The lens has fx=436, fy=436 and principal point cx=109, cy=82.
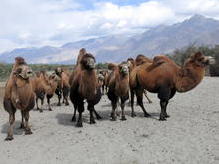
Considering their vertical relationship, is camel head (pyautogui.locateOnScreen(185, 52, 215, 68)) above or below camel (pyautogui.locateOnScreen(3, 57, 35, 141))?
above

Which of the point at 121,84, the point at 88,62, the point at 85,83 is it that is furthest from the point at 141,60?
the point at 88,62

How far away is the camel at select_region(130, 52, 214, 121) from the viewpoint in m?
14.8

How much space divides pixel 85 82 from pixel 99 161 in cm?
422

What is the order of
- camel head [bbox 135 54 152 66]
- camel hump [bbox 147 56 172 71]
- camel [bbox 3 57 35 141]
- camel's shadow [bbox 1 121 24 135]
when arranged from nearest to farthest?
camel [bbox 3 57 35 141], camel's shadow [bbox 1 121 24 135], camel hump [bbox 147 56 172 71], camel head [bbox 135 54 152 66]

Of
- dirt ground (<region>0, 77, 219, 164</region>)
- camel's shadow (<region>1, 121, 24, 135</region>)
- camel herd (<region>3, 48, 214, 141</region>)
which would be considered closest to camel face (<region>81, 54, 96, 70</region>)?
camel herd (<region>3, 48, 214, 141</region>)

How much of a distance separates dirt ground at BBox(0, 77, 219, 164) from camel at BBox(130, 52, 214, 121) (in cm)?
96

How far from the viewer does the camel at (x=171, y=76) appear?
14.8m

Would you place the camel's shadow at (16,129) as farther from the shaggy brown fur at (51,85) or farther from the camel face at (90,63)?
the shaggy brown fur at (51,85)

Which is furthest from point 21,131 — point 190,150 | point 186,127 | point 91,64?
point 190,150

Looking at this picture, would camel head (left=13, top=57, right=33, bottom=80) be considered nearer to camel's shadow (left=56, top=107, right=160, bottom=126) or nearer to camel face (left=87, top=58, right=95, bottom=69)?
camel face (left=87, top=58, right=95, bottom=69)

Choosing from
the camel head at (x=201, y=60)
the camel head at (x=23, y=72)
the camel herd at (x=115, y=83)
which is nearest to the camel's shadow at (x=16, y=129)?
the camel herd at (x=115, y=83)

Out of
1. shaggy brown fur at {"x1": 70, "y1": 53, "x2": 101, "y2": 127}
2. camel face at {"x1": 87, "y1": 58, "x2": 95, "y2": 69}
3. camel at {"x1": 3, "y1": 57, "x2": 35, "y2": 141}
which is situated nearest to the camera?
camel at {"x1": 3, "y1": 57, "x2": 35, "y2": 141}

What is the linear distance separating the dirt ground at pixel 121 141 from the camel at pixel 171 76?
3.16 ft

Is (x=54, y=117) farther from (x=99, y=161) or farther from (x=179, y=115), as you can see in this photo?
(x=99, y=161)
